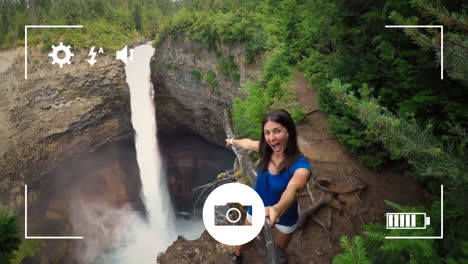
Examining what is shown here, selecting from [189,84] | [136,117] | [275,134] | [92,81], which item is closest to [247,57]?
[189,84]

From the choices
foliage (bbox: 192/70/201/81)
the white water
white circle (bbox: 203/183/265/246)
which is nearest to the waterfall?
the white water

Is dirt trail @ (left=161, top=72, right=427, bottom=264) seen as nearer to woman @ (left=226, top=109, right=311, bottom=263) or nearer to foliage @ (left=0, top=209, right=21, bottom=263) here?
woman @ (left=226, top=109, right=311, bottom=263)

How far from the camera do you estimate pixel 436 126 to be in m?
2.96

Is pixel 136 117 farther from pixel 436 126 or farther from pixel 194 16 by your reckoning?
pixel 436 126

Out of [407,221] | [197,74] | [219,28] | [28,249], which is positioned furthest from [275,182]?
[197,74]

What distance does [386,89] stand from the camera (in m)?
3.11

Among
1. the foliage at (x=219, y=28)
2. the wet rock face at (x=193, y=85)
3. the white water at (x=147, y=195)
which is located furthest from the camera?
the wet rock face at (x=193, y=85)

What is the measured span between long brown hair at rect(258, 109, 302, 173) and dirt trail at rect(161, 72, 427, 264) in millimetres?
1535

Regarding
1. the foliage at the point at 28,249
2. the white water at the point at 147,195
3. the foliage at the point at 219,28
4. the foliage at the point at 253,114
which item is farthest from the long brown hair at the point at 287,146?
the foliage at the point at 28,249

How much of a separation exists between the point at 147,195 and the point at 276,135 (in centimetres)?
1640

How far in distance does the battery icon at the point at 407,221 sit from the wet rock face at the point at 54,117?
1138 cm

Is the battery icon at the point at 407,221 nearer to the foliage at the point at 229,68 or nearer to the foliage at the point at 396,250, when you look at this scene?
the foliage at the point at 396,250

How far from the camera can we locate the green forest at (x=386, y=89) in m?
1.44

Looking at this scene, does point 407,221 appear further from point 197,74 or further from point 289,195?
point 197,74
